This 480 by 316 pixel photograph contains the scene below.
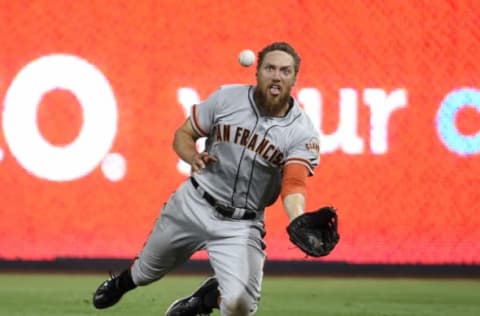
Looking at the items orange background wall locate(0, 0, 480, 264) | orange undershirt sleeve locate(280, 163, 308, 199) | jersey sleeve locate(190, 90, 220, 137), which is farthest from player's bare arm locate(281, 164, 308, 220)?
orange background wall locate(0, 0, 480, 264)

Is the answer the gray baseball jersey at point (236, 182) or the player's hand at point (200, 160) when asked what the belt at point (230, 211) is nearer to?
the gray baseball jersey at point (236, 182)

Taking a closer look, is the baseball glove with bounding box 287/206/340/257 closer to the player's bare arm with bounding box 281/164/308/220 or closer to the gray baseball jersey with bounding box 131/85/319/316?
the player's bare arm with bounding box 281/164/308/220

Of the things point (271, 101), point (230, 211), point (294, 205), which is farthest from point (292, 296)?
point (294, 205)

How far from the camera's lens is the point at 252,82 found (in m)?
10.0

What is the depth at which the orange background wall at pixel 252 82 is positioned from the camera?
10.0 m

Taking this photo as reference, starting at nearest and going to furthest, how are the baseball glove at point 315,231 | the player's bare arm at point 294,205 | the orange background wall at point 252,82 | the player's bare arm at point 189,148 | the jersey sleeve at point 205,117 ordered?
the baseball glove at point 315,231, the player's bare arm at point 294,205, the player's bare arm at point 189,148, the jersey sleeve at point 205,117, the orange background wall at point 252,82

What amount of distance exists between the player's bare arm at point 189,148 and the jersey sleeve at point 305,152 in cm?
41

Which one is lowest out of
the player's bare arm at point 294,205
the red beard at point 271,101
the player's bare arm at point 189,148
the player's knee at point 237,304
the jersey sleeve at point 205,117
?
the player's knee at point 237,304

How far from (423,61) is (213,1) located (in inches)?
72.8

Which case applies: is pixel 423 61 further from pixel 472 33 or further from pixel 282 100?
pixel 282 100

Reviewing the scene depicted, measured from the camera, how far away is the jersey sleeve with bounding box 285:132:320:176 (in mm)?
6324

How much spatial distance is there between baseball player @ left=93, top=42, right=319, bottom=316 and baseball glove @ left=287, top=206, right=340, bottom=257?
0.30 m

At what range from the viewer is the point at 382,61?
1030cm

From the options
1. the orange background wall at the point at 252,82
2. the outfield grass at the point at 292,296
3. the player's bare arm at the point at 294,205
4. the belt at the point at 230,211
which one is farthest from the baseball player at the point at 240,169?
the orange background wall at the point at 252,82
